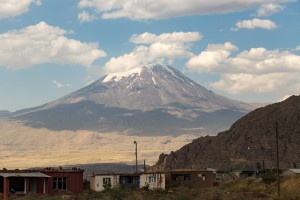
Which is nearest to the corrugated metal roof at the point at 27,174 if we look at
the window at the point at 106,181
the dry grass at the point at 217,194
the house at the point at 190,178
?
the dry grass at the point at 217,194

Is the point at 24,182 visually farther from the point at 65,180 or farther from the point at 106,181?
the point at 106,181

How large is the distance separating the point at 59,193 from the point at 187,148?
109083 millimetres

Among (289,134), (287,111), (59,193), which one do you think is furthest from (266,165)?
(59,193)

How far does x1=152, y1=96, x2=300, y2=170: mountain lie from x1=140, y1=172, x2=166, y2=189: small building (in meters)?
58.9

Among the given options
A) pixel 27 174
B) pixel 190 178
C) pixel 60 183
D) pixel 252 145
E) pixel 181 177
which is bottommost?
pixel 60 183

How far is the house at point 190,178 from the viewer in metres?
91.1

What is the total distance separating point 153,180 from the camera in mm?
87000

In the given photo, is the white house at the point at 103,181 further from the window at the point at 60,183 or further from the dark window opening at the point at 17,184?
the dark window opening at the point at 17,184

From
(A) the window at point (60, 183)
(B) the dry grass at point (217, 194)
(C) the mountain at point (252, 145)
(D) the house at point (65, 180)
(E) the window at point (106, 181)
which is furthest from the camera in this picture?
(C) the mountain at point (252, 145)

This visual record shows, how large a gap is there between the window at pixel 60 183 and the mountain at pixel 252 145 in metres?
76.9

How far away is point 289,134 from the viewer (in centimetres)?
15688

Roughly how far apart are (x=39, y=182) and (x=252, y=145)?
9482 centimetres

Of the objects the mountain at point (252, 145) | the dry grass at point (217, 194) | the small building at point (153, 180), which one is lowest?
the dry grass at point (217, 194)

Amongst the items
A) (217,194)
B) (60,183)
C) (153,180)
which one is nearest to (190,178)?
(153,180)
